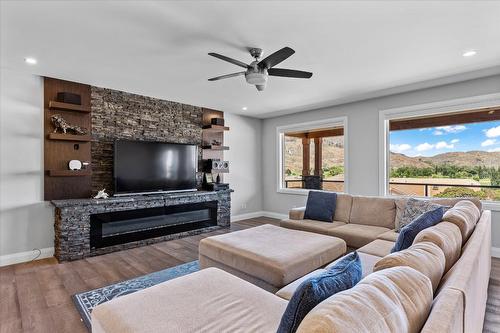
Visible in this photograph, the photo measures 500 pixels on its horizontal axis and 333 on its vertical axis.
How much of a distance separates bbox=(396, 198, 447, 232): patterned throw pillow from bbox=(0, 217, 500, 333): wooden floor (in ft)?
3.09

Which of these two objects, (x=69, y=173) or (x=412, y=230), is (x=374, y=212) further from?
(x=69, y=173)

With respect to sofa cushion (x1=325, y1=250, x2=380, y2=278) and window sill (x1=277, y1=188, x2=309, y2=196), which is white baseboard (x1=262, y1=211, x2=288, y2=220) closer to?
window sill (x1=277, y1=188, x2=309, y2=196)

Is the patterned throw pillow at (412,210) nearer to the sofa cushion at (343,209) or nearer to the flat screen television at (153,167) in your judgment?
the sofa cushion at (343,209)

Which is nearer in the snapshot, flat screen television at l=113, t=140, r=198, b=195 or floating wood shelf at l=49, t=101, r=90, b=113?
floating wood shelf at l=49, t=101, r=90, b=113

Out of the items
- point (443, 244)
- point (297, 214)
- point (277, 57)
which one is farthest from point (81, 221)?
point (443, 244)

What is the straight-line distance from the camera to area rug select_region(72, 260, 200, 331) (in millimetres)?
2416

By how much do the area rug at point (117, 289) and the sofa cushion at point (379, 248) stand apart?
6.54 feet

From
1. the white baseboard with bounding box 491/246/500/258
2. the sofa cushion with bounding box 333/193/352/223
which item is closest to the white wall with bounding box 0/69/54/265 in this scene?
the sofa cushion with bounding box 333/193/352/223

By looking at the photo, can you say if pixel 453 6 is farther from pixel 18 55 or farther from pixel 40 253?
pixel 40 253

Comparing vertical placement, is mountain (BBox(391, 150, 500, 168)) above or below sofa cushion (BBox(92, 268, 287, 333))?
above

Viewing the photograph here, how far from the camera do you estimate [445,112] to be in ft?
13.8

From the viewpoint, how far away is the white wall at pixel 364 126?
394 cm

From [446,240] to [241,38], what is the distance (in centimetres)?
240

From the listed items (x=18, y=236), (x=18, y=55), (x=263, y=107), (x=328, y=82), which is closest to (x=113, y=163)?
(x=18, y=236)
